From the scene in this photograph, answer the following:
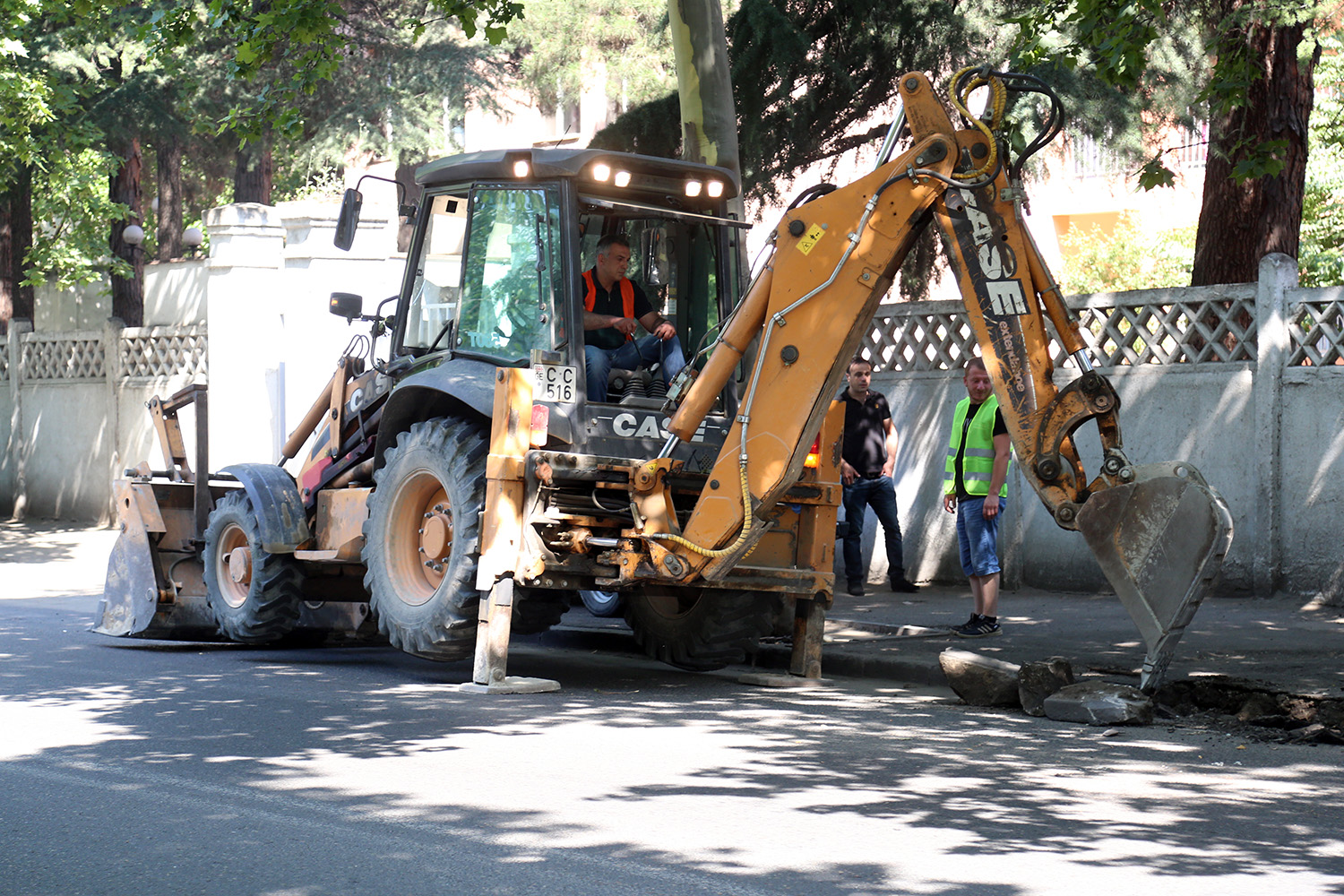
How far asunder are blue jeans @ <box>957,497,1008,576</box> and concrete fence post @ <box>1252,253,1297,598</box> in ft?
7.62

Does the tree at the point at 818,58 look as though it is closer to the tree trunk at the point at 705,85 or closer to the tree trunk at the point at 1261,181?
the tree trunk at the point at 705,85

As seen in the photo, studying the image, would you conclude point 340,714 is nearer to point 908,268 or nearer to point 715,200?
point 715,200

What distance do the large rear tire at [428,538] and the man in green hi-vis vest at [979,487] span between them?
11.9 feet

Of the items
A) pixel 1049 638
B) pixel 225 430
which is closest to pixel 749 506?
pixel 1049 638

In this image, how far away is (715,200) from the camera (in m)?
9.99

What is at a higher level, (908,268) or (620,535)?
(908,268)

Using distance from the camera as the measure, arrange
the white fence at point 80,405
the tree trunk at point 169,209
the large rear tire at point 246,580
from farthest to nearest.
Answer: the tree trunk at point 169,209 → the white fence at point 80,405 → the large rear tire at point 246,580

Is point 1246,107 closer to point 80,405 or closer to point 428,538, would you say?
point 428,538

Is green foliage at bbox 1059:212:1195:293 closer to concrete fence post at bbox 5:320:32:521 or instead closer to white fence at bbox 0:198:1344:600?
white fence at bbox 0:198:1344:600

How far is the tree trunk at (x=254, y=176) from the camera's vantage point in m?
27.2

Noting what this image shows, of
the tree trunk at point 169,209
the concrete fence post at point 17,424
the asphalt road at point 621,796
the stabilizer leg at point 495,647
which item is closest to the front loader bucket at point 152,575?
the asphalt road at point 621,796

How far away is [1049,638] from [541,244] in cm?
426

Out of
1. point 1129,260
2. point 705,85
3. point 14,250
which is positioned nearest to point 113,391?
point 14,250

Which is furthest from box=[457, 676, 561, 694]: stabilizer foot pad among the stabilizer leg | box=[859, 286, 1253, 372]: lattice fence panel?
box=[859, 286, 1253, 372]: lattice fence panel
